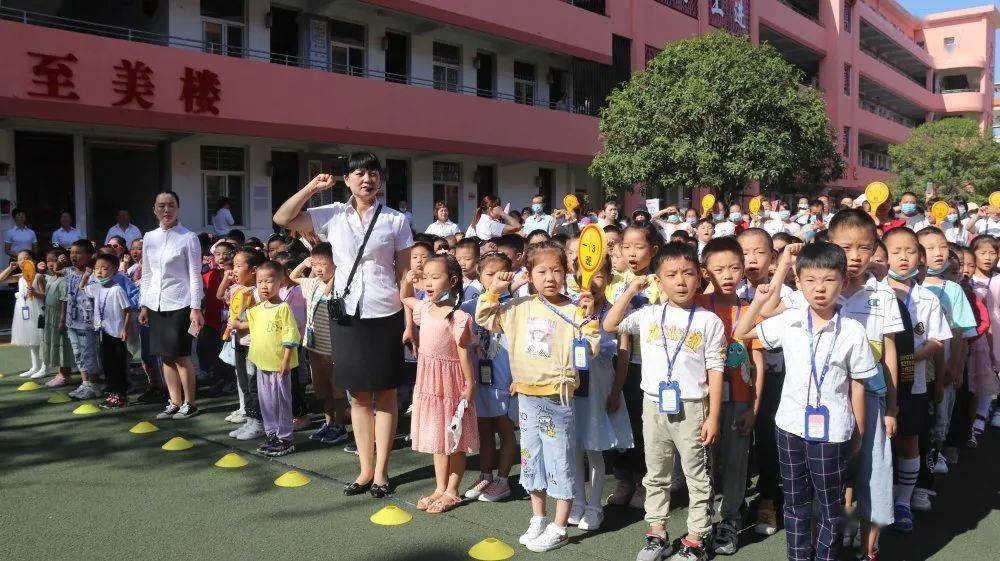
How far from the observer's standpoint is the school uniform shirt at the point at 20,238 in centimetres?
1089

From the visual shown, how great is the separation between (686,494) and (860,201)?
458cm

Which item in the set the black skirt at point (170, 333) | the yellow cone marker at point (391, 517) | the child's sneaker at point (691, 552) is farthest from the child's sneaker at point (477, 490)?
the black skirt at point (170, 333)

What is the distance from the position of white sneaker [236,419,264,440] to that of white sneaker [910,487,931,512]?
409cm

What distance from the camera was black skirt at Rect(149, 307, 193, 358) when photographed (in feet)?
18.5

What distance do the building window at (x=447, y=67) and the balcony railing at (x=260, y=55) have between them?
45 millimetres

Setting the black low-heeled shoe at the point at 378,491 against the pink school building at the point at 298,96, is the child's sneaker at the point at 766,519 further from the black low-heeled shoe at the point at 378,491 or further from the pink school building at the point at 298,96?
the pink school building at the point at 298,96

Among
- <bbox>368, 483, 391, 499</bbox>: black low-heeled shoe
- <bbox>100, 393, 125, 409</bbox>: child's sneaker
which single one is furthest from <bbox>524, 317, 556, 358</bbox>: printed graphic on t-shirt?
<bbox>100, 393, 125, 409</bbox>: child's sneaker

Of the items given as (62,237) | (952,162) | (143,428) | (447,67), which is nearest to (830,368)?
(143,428)

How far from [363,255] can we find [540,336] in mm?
1134

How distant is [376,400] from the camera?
4.27 m

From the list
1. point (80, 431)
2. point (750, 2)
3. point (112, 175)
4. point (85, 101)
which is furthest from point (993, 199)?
point (750, 2)

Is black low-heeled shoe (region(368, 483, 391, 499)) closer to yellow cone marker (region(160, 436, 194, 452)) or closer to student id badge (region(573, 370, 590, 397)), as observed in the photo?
student id badge (region(573, 370, 590, 397))

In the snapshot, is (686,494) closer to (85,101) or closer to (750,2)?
(85,101)

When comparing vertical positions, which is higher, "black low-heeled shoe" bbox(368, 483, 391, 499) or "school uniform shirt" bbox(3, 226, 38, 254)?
"school uniform shirt" bbox(3, 226, 38, 254)
